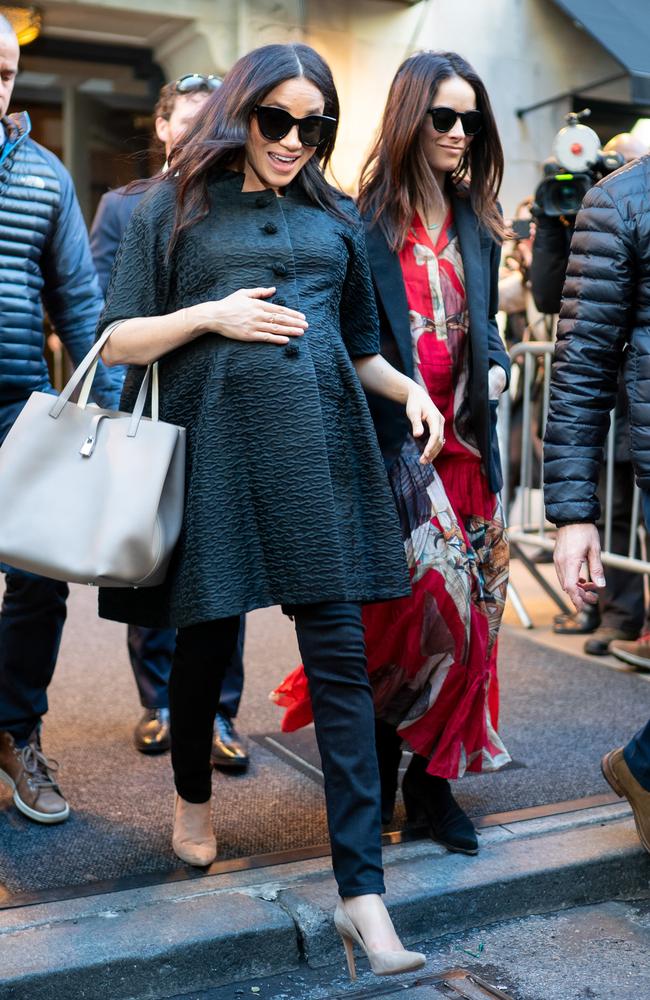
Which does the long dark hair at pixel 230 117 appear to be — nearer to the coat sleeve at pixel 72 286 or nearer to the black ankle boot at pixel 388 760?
the coat sleeve at pixel 72 286

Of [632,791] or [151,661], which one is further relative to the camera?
[151,661]

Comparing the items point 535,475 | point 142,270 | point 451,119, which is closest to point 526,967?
point 142,270

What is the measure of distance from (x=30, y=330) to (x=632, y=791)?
2.07m

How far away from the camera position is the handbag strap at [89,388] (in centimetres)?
279

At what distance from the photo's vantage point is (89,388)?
2.87 metres

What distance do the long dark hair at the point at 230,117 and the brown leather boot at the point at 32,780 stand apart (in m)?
1.56

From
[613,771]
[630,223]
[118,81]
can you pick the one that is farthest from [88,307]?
[118,81]

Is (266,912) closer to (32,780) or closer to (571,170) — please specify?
(32,780)

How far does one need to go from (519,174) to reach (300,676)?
750 centimetres

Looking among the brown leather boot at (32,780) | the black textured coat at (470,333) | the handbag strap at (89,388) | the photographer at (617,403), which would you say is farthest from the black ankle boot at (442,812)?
the photographer at (617,403)

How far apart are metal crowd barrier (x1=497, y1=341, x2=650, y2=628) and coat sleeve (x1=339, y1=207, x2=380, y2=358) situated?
241cm

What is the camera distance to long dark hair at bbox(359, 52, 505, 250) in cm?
332

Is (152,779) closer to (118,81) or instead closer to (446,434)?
(446,434)

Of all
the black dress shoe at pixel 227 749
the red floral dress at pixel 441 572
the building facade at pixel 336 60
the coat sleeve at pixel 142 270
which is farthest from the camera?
the building facade at pixel 336 60
